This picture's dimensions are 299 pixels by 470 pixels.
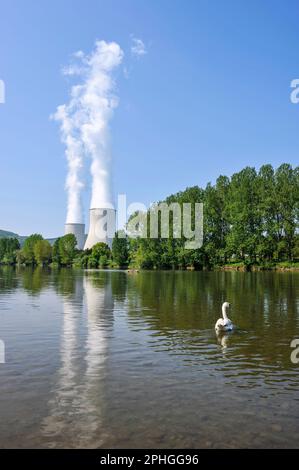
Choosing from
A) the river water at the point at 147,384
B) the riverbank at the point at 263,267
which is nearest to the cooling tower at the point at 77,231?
the riverbank at the point at 263,267

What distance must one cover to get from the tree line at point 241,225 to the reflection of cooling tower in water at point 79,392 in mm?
93182

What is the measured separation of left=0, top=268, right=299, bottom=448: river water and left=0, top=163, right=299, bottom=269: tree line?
8993 cm

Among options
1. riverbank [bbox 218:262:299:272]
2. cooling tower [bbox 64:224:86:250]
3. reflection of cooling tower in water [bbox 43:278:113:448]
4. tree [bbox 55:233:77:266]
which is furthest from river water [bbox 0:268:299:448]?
cooling tower [bbox 64:224:86:250]

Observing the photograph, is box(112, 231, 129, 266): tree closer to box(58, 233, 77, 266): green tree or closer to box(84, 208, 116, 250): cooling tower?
box(84, 208, 116, 250): cooling tower

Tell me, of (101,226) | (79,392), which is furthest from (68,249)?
(79,392)

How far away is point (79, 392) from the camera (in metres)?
10.6

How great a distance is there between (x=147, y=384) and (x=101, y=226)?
150 m

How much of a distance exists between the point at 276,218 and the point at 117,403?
356 feet

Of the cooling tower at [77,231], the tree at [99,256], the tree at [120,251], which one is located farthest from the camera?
the cooling tower at [77,231]

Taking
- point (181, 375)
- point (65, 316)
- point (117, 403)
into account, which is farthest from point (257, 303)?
point (117, 403)

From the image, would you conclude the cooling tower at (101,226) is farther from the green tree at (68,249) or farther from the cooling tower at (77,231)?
the cooling tower at (77,231)

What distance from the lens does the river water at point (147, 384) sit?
26.7 feet

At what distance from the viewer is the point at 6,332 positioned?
1902 centimetres
